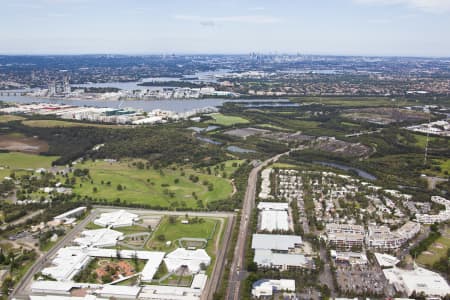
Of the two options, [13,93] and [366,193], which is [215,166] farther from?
[13,93]

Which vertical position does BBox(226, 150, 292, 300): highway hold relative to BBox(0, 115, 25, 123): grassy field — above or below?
below

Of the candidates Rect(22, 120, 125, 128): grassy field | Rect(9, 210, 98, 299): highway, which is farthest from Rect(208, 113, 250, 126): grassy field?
Rect(9, 210, 98, 299): highway

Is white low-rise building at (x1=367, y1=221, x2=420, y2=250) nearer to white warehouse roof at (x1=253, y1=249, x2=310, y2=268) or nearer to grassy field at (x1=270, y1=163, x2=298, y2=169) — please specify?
white warehouse roof at (x1=253, y1=249, x2=310, y2=268)

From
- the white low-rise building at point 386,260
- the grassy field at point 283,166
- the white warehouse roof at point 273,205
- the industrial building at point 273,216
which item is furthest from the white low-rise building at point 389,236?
the grassy field at point 283,166

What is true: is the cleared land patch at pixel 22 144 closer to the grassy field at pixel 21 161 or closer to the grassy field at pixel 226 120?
the grassy field at pixel 21 161

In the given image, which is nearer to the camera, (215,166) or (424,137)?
(215,166)

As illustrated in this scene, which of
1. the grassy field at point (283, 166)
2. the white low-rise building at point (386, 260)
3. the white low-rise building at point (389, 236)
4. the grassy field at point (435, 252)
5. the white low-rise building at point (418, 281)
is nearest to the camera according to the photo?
the white low-rise building at point (418, 281)

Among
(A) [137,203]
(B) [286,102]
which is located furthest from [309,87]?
(A) [137,203]
